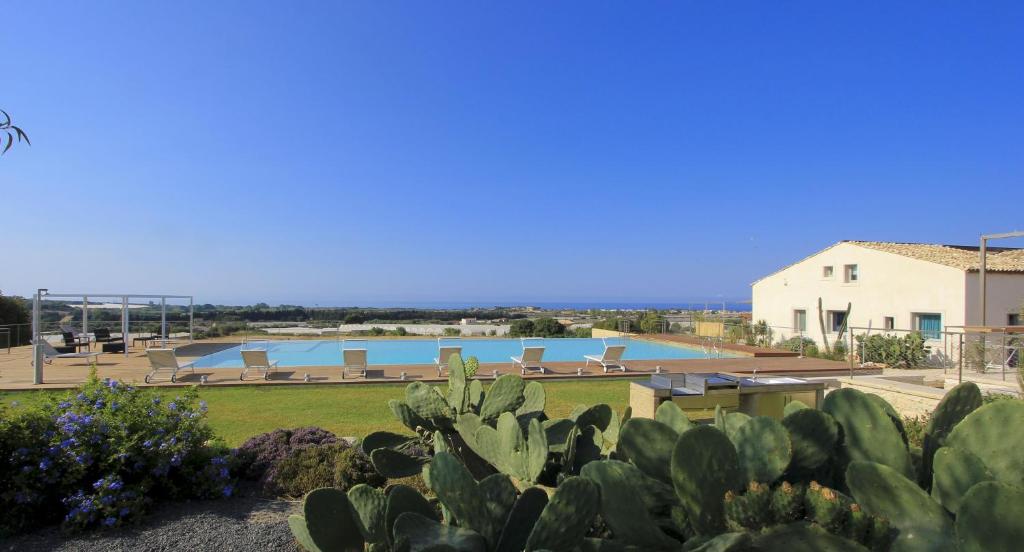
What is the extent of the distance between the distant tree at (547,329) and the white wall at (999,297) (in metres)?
16.4

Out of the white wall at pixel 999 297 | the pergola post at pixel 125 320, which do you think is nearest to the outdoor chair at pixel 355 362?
the pergola post at pixel 125 320

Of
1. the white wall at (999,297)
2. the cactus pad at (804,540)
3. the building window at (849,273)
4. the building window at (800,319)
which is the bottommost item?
Result: the building window at (800,319)

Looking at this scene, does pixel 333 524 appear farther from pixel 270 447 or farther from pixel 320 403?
pixel 320 403

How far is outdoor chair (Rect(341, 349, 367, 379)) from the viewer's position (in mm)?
12547

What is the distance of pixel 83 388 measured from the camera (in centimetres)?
516

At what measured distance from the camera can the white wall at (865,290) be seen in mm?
19109

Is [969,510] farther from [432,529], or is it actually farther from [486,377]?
[486,377]

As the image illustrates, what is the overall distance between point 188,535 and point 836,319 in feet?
83.6

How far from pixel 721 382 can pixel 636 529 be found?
5.87m

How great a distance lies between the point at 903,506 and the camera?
977 millimetres

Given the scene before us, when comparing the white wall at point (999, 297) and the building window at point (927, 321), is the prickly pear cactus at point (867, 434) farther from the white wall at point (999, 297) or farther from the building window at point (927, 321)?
the building window at point (927, 321)

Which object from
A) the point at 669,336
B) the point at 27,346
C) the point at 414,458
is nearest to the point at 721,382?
the point at 414,458

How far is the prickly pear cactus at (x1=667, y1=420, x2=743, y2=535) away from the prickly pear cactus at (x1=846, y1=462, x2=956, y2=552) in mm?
199

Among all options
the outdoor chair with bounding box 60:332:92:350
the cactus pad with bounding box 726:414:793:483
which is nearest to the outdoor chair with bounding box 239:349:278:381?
the outdoor chair with bounding box 60:332:92:350
